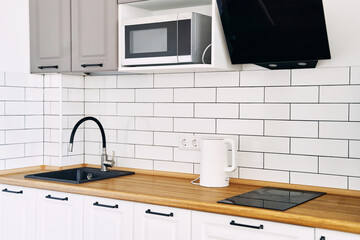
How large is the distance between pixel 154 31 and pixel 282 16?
78cm

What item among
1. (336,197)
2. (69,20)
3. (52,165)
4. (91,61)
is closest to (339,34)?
(336,197)

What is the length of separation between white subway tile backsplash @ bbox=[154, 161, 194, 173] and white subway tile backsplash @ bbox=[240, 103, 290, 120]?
492 mm

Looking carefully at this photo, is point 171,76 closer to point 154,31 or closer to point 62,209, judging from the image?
point 154,31

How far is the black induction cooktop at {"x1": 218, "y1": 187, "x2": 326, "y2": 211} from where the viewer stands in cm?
213

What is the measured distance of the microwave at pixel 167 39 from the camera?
255 centimetres

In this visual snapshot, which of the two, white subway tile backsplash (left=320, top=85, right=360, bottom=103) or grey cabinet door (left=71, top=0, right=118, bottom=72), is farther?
grey cabinet door (left=71, top=0, right=118, bottom=72)

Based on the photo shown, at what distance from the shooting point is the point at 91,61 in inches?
117

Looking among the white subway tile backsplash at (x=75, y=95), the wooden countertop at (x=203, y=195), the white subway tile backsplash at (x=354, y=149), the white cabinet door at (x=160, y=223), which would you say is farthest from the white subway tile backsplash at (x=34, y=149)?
the white subway tile backsplash at (x=354, y=149)

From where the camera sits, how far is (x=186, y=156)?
2965 mm

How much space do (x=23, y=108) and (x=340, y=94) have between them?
6.81 feet

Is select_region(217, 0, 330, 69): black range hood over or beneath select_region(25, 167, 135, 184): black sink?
over

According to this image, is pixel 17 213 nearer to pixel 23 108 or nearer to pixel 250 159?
pixel 23 108

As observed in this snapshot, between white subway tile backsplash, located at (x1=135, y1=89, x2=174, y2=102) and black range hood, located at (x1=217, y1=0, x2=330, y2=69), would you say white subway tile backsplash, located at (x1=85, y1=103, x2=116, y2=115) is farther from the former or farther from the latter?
black range hood, located at (x1=217, y1=0, x2=330, y2=69)

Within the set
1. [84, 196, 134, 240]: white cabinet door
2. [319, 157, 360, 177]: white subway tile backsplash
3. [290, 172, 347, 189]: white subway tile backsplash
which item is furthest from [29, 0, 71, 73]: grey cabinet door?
[319, 157, 360, 177]: white subway tile backsplash
